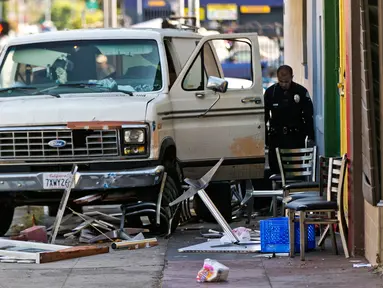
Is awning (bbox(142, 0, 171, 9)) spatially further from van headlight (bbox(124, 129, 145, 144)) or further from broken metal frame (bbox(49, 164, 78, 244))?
broken metal frame (bbox(49, 164, 78, 244))

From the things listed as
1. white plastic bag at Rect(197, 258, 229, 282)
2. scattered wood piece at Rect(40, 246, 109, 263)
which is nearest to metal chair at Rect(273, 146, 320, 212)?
scattered wood piece at Rect(40, 246, 109, 263)

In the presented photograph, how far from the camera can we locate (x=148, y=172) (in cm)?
1188

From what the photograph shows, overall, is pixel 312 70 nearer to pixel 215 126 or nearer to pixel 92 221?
pixel 215 126

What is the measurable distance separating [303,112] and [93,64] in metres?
2.97

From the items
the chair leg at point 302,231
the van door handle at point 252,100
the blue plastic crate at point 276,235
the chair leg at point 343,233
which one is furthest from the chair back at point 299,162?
the chair leg at point 302,231

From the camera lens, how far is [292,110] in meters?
14.5

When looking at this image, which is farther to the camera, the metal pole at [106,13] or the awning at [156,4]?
the awning at [156,4]

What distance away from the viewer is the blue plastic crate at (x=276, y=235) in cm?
1072

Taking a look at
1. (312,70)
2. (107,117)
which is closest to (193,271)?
(107,117)

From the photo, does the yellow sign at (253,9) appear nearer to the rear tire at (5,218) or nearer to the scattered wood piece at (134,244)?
the rear tire at (5,218)

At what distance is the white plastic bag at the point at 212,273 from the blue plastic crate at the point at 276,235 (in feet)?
4.60

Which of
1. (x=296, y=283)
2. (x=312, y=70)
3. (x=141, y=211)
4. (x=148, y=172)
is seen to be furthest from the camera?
(x=312, y=70)

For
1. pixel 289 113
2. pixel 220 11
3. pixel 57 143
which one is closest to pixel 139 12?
pixel 220 11

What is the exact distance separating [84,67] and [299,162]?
8.93 ft
